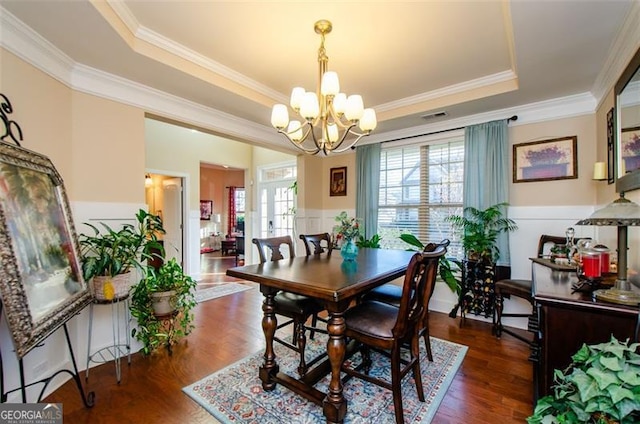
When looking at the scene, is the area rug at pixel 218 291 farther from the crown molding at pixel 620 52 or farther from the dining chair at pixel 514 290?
the crown molding at pixel 620 52

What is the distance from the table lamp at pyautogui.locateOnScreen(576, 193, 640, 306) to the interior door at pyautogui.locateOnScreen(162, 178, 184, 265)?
570cm

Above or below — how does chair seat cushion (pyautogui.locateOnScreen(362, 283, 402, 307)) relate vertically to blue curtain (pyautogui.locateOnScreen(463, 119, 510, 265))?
below

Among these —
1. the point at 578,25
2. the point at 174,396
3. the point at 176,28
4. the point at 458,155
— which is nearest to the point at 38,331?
the point at 174,396

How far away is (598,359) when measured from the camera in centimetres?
105

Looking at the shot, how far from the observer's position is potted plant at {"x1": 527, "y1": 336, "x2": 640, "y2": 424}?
3.08ft

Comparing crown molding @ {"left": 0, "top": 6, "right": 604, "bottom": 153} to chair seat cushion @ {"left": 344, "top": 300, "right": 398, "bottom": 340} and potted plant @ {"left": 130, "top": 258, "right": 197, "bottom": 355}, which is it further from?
chair seat cushion @ {"left": 344, "top": 300, "right": 398, "bottom": 340}

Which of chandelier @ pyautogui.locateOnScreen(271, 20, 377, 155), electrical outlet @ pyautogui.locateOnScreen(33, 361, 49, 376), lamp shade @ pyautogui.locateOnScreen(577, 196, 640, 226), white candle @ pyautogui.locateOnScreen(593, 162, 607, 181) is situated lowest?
electrical outlet @ pyautogui.locateOnScreen(33, 361, 49, 376)

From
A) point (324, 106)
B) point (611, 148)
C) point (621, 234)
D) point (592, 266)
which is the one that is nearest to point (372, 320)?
point (592, 266)

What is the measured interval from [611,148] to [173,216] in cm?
621

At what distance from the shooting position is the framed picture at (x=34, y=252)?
51.1 inches

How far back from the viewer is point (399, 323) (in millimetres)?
1673

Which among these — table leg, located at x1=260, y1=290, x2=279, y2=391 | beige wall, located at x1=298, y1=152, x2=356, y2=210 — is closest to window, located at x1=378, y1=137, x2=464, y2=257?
beige wall, located at x1=298, y1=152, x2=356, y2=210

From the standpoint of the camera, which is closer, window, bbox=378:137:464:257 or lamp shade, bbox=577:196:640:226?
lamp shade, bbox=577:196:640:226

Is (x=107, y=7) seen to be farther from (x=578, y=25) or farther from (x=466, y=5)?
(x=578, y=25)
